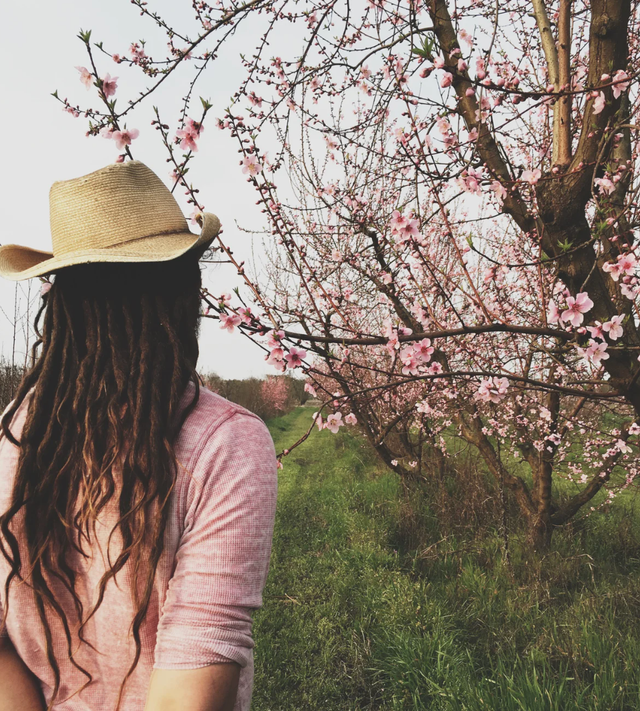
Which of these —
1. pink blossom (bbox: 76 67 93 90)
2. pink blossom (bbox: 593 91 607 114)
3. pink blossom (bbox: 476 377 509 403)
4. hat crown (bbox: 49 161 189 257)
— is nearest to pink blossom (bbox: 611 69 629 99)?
pink blossom (bbox: 593 91 607 114)

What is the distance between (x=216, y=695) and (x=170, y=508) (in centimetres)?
Answer: 32

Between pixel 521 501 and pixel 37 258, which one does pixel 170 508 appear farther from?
pixel 521 501

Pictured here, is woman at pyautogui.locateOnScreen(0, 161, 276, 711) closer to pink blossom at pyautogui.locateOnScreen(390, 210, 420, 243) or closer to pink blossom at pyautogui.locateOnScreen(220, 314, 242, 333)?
pink blossom at pyautogui.locateOnScreen(220, 314, 242, 333)

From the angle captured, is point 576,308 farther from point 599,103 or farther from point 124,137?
point 124,137

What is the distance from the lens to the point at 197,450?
83cm

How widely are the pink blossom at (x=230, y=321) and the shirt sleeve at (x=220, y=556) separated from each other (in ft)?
2.88

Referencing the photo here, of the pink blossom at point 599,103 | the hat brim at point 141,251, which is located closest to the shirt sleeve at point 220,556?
the hat brim at point 141,251

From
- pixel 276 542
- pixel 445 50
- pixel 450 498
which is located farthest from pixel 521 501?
pixel 445 50

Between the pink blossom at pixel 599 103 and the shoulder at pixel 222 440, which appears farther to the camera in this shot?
the pink blossom at pixel 599 103

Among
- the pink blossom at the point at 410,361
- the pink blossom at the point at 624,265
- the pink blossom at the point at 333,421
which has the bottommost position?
the pink blossom at the point at 333,421

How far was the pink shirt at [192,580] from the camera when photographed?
0.77m

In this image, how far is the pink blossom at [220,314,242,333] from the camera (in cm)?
166

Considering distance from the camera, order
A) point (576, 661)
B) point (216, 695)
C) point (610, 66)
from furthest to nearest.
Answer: point (576, 661), point (610, 66), point (216, 695)

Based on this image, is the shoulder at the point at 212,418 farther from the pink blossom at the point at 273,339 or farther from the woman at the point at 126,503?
the pink blossom at the point at 273,339
